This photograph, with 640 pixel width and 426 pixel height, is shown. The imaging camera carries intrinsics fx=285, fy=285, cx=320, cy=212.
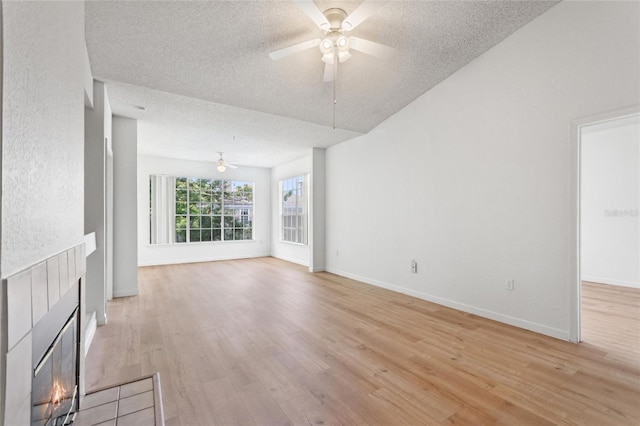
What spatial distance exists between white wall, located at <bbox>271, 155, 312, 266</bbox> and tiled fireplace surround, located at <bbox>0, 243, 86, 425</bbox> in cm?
597

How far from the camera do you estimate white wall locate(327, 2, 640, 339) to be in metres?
2.72

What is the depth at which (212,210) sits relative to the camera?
7.87 meters

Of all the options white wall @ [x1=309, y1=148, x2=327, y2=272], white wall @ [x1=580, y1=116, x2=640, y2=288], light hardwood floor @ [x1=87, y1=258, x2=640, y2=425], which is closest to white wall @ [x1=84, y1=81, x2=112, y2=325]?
light hardwood floor @ [x1=87, y1=258, x2=640, y2=425]

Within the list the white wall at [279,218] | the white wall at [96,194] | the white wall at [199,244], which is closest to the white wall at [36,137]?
the white wall at [96,194]

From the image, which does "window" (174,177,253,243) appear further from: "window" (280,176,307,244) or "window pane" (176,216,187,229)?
"window" (280,176,307,244)

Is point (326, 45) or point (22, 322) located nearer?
point (22, 322)

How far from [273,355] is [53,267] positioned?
1.83 metres

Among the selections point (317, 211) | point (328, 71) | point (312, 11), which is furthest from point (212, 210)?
point (312, 11)

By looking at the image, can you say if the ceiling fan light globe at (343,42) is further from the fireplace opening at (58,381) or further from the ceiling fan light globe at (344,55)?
the fireplace opening at (58,381)

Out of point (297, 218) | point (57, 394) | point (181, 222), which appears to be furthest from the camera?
point (297, 218)

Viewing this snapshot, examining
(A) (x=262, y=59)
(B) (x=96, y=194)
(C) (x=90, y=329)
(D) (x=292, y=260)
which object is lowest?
(D) (x=292, y=260)

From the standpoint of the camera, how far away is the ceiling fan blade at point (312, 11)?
206cm

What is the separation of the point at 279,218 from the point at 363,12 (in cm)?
654

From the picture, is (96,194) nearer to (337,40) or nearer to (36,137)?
(36,137)
